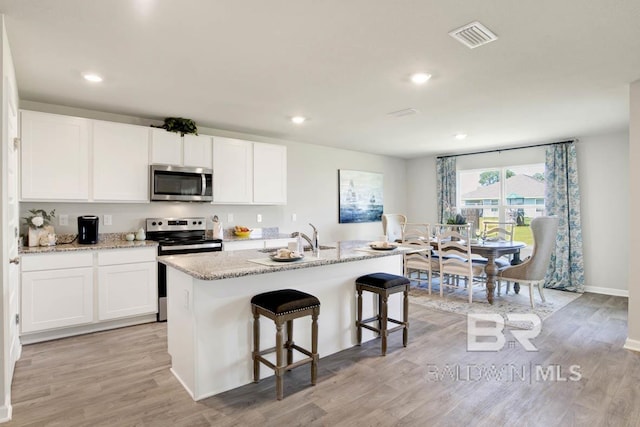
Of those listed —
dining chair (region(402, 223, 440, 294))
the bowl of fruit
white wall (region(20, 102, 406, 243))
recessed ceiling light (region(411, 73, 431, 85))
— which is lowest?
dining chair (region(402, 223, 440, 294))

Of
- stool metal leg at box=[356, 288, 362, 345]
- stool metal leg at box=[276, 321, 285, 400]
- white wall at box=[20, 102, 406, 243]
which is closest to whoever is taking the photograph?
stool metal leg at box=[276, 321, 285, 400]

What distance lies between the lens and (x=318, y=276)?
116 inches

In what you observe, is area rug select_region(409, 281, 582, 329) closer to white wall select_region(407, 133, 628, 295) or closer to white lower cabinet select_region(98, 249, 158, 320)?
white wall select_region(407, 133, 628, 295)

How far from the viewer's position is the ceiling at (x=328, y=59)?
2021 mm

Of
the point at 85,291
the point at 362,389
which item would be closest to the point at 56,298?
the point at 85,291

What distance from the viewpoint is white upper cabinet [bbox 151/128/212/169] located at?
4.11 meters

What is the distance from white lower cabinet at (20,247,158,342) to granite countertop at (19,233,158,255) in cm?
5

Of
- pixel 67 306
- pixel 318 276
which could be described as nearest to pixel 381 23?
pixel 318 276

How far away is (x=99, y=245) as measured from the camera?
12.0 feet

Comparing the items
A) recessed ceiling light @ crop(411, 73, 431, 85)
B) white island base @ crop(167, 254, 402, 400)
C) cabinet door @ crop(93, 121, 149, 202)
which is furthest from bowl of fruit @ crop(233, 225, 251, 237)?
recessed ceiling light @ crop(411, 73, 431, 85)

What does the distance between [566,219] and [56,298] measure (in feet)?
22.1

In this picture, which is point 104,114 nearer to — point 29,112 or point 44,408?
point 29,112

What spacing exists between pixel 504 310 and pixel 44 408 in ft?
15.0

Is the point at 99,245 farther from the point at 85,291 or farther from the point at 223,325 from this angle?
the point at 223,325
